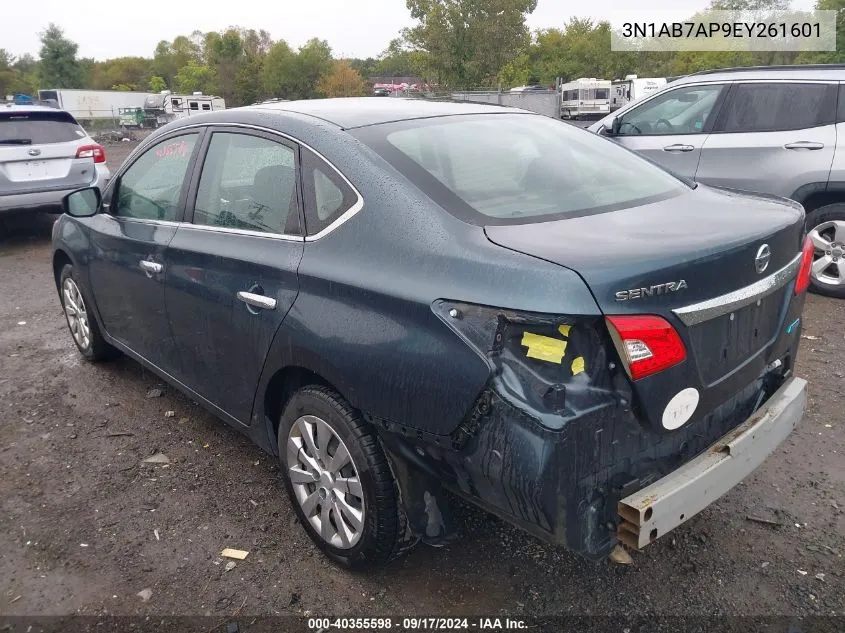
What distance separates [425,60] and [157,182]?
39.1 metres

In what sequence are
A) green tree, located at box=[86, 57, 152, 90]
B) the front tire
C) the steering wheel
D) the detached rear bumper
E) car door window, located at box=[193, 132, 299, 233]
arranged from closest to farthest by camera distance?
the detached rear bumper
the front tire
car door window, located at box=[193, 132, 299, 233]
the steering wheel
green tree, located at box=[86, 57, 152, 90]

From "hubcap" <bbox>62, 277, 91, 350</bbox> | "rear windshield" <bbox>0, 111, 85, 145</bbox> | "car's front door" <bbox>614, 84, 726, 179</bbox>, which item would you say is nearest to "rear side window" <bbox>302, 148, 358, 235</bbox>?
"hubcap" <bbox>62, 277, 91, 350</bbox>

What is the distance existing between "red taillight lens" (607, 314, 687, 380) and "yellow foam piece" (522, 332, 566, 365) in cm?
15

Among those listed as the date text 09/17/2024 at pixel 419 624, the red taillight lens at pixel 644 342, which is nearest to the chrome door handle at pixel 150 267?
the date text 09/17/2024 at pixel 419 624

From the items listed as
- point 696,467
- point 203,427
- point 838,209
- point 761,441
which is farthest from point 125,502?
point 838,209

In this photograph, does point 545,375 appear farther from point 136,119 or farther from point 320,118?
point 136,119

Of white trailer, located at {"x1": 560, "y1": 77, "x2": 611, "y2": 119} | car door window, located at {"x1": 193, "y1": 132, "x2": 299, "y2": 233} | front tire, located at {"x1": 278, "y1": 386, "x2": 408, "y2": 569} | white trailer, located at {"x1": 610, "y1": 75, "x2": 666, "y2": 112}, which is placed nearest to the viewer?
front tire, located at {"x1": 278, "y1": 386, "x2": 408, "y2": 569}

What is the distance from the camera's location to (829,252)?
5887mm

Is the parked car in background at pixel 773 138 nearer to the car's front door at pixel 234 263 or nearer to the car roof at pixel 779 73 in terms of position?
the car roof at pixel 779 73

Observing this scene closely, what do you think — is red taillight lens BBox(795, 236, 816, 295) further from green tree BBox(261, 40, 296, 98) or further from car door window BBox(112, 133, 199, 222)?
green tree BBox(261, 40, 296, 98)

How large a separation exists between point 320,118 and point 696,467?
193cm

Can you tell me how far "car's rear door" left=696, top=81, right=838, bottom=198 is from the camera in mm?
5762

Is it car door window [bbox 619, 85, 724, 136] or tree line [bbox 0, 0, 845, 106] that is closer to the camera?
car door window [bbox 619, 85, 724, 136]

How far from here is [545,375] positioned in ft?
6.32
